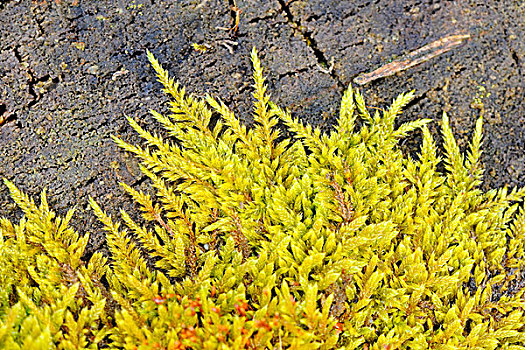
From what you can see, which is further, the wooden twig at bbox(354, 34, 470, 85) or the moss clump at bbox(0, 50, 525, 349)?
the wooden twig at bbox(354, 34, 470, 85)

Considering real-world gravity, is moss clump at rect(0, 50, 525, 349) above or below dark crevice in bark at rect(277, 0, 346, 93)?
below

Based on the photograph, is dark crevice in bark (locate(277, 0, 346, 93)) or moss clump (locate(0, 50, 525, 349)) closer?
moss clump (locate(0, 50, 525, 349))

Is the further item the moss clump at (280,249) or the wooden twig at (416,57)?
the wooden twig at (416,57)

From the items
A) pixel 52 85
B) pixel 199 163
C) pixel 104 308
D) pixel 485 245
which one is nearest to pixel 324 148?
pixel 199 163

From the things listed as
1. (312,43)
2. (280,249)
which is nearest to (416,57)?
(312,43)

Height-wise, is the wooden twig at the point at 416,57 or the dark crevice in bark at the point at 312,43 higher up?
the dark crevice in bark at the point at 312,43

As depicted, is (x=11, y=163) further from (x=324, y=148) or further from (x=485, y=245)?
(x=485, y=245)
